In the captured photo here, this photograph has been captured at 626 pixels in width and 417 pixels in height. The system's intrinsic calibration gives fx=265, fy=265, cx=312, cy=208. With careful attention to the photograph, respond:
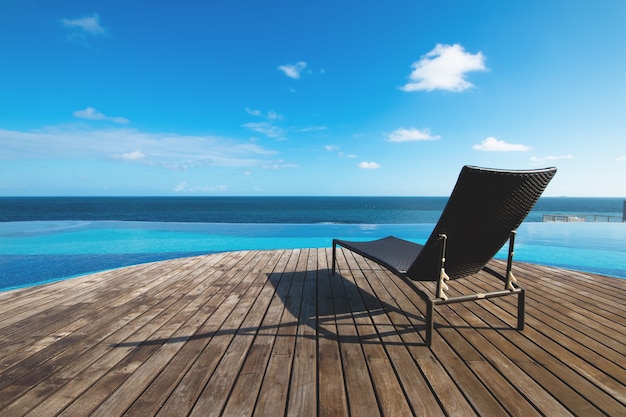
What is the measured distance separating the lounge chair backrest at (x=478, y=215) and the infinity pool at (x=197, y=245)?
492cm

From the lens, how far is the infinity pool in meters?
5.21

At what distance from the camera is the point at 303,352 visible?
135 cm

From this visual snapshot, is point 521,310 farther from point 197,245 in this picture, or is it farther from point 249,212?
point 249,212

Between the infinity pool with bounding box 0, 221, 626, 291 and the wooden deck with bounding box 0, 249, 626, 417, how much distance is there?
374 cm

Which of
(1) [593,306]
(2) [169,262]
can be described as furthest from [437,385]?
(2) [169,262]

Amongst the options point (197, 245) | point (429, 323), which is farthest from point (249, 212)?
point (429, 323)

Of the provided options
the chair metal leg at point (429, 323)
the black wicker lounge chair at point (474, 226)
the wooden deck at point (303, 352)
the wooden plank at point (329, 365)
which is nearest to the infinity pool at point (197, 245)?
the wooden deck at point (303, 352)

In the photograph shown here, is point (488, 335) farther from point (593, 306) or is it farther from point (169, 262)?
point (169, 262)

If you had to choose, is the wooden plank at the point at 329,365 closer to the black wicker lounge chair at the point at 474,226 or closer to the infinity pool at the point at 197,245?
the black wicker lounge chair at the point at 474,226

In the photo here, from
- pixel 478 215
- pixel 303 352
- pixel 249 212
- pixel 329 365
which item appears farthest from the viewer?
pixel 249 212

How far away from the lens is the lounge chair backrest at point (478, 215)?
1372mm

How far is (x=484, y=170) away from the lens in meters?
1.32

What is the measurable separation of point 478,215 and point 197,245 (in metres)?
7.58

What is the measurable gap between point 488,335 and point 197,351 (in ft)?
5.33
